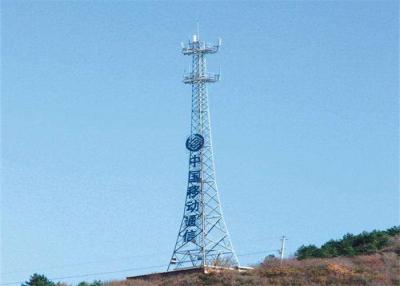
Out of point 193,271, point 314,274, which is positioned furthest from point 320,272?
point 193,271

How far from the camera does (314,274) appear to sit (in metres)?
49.2

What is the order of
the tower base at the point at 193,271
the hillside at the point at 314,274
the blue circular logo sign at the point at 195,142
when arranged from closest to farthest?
the hillside at the point at 314,274 → the tower base at the point at 193,271 → the blue circular logo sign at the point at 195,142

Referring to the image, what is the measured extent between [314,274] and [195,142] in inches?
406

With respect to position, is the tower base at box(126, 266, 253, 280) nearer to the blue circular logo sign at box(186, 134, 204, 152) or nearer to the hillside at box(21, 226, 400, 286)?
the hillside at box(21, 226, 400, 286)

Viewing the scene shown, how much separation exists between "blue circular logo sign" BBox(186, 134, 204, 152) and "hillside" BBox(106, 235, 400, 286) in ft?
22.5

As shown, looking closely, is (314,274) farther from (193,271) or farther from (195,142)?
(195,142)

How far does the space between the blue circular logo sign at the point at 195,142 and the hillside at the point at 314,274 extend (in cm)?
685

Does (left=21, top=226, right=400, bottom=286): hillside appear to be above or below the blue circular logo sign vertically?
below

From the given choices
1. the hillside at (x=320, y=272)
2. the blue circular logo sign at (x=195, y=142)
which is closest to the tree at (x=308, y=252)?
the hillside at (x=320, y=272)

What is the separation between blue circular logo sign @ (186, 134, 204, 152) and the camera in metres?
55.4

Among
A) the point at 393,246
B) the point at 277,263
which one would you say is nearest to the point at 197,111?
the point at 277,263

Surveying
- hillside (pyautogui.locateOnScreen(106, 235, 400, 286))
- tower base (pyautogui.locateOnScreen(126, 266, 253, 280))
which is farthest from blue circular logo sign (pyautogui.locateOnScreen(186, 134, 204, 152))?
hillside (pyautogui.locateOnScreen(106, 235, 400, 286))

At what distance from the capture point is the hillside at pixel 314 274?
48.1 metres

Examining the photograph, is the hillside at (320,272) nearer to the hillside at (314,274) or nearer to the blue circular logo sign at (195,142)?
the hillside at (314,274)
